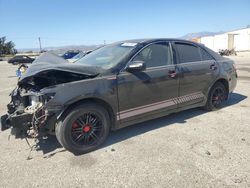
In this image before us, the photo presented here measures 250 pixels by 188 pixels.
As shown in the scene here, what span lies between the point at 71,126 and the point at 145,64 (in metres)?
1.54

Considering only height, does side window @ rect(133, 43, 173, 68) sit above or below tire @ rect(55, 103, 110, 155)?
above

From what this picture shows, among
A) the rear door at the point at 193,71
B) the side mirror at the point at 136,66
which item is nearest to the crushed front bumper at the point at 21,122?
the side mirror at the point at 136,66

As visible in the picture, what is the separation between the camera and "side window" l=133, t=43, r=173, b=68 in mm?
4033

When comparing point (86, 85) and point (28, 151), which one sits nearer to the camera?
point (86, 85)

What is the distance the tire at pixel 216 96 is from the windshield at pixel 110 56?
2283 mm

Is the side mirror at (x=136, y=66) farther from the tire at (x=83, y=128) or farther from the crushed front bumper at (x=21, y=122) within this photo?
the crushed front bumper at (x=21, y=122)

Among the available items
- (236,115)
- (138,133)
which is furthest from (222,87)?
(138,133)

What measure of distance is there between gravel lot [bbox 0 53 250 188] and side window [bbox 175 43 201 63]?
1.31m

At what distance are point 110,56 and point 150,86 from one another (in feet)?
2.91

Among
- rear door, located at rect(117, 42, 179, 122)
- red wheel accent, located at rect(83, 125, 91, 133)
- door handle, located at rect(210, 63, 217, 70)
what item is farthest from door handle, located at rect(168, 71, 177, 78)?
red wheel accent, located at rect(83, 125, 91, 133)

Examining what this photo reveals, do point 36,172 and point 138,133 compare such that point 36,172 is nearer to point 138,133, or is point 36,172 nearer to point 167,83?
point 138,133

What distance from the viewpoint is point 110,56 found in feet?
13.5

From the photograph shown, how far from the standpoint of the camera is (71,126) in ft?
10.9

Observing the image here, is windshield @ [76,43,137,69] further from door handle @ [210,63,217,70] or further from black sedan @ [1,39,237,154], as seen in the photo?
door handle @ [210,63,217,70]
